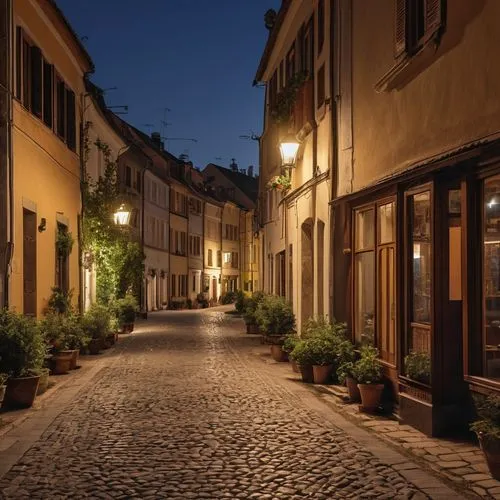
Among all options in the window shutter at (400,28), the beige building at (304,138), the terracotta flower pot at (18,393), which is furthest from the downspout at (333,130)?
the terracotta flower pot at (18,393)

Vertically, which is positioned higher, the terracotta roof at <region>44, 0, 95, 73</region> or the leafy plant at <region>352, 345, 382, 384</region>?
the terracotta roof at <region>44, 0, 95, 73</region>

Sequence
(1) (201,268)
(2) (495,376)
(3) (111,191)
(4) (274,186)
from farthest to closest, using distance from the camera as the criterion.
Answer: (1) (201,268)
(3) (111,191)
(4) (274,186)
(2) (495,376)

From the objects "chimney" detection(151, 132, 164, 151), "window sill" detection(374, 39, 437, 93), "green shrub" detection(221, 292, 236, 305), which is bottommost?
"green shrub" detection(221, 292, 236, 305)

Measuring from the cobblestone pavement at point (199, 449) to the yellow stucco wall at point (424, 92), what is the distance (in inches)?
135

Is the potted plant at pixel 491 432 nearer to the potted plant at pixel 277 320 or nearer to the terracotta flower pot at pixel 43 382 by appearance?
the terracotta flower pot at pixel 43 382

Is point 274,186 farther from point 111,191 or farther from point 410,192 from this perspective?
point 410,192

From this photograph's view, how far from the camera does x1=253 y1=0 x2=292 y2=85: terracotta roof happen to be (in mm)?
18250

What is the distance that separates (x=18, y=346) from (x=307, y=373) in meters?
4.76

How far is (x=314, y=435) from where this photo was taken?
28.5ft

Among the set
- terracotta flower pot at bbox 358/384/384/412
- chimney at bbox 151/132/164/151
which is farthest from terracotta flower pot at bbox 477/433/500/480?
chimney at bbox 151/132/164/151

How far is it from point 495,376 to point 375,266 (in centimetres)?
350

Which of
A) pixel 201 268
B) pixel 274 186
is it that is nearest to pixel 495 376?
pixel 274 186

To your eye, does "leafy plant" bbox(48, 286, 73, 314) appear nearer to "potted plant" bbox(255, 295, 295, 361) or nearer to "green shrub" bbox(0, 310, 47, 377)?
"potted plant" bbox(255, 295, 295, 361)

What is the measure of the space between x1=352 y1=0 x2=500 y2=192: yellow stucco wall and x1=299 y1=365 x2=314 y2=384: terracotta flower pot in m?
3.07
